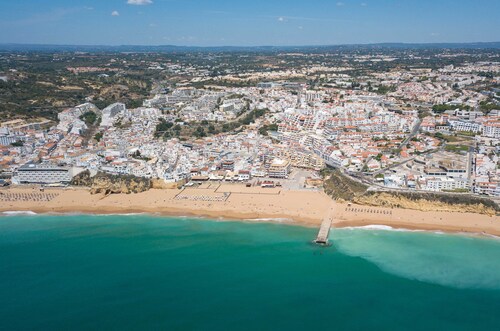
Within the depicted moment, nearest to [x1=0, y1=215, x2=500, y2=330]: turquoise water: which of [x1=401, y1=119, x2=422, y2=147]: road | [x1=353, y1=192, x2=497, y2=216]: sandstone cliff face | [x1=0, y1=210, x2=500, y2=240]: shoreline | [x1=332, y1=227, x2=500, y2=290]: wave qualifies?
[x1=332, y1=227, x2=500, y2=290]: wave

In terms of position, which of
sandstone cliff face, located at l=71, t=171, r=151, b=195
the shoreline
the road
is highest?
the road

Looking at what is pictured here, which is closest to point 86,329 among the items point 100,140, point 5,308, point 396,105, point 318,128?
point 5,308

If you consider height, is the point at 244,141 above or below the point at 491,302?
above

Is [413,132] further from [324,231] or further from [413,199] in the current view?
[324,231]

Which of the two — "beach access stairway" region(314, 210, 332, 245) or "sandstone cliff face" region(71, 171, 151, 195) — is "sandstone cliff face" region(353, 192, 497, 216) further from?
"sandstone cliff face" region(71, 171, 151, 195)

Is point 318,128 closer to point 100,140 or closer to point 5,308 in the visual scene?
point 100,140

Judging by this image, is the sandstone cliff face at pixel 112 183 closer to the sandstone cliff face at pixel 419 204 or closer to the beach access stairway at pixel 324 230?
the beach access stairway at pixel 324 230

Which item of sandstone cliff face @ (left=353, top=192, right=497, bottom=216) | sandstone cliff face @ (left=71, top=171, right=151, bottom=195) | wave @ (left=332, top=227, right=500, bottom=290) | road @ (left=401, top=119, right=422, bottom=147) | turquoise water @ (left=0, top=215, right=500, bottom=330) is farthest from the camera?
road @ (left=401, top=119, right=422, bottom=147)
